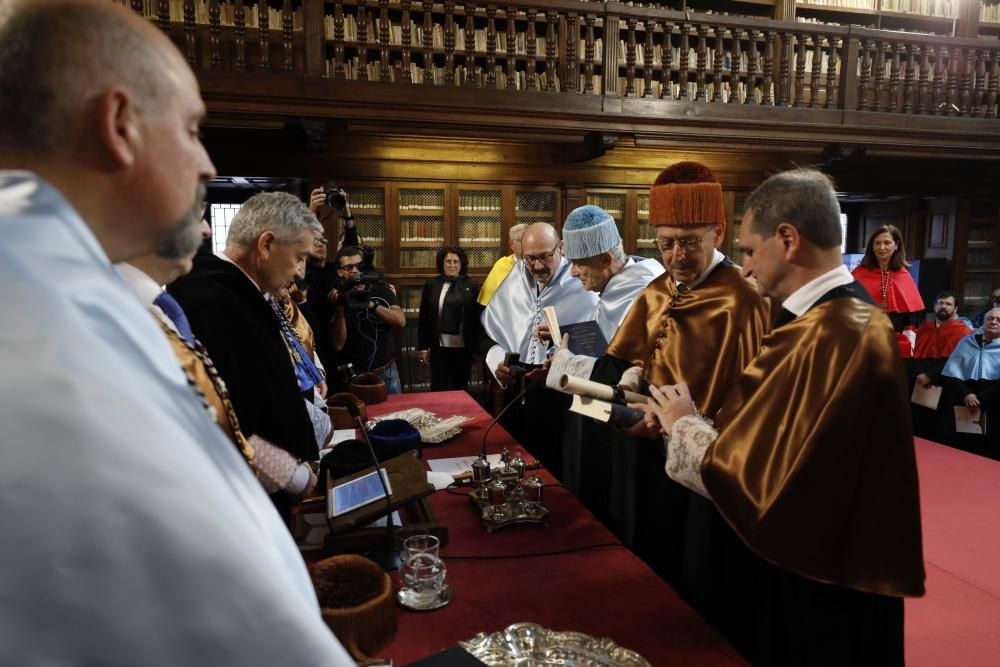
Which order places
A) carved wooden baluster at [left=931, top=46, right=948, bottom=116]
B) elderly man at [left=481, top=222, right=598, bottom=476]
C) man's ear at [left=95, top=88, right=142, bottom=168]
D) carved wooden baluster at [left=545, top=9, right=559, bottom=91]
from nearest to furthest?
man's ear at [left=95, top=88, right=142, bottom=168]
elderly man at [left=481, top=222, right=598, bottom=476]
carved wooden baluster at [left=545, top=9, right=559, bottom=91]
carved wooden baluster at [left=931, top=46, right=948, bottom=116]

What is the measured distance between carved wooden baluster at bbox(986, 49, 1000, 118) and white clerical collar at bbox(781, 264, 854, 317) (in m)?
7.45

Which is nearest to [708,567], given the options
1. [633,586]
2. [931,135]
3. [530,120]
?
[633,586]

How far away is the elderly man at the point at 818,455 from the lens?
4.76ft

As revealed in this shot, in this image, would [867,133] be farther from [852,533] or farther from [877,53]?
[852,533]

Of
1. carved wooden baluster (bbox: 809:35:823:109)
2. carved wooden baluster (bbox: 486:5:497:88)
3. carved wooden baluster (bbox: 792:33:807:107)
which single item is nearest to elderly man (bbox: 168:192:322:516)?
carved wooden baluster (bbox: 486:5:497:88)

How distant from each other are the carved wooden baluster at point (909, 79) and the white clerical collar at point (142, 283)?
7795 millimetres

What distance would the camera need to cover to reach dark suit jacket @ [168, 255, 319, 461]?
6.14 feet

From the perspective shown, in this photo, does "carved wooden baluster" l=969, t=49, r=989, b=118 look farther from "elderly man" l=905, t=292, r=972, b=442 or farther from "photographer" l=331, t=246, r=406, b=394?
"photographer" l=331, t=246, r=406, b=394

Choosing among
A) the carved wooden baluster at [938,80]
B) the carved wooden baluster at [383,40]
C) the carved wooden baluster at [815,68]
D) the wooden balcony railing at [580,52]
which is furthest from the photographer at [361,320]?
the carved wooden baluster at [938,80]

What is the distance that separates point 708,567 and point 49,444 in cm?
205

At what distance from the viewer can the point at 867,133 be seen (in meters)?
6.85

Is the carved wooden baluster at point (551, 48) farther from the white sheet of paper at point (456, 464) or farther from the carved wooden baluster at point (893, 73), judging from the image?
the white sheet of paper at point (456, 464)

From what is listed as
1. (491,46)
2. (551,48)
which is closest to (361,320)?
(491,46)

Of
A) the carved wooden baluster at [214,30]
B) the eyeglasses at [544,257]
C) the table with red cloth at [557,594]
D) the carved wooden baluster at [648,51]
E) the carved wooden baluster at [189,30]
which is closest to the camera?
the table with red cloth at [557,594]
